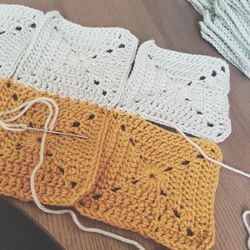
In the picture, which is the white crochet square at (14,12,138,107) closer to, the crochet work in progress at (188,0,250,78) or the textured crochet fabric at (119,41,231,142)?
the textured crochet fabric at (119,41,231,142)

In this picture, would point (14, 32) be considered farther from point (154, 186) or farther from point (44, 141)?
point (154, 186)

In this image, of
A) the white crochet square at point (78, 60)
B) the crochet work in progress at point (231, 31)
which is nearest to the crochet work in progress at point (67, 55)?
the white crochet square at point (78, 60)

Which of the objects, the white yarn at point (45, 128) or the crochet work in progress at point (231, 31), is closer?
the white yarn at point (45, 128)

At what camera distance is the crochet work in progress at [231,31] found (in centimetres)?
77

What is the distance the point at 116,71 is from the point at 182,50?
17 cm

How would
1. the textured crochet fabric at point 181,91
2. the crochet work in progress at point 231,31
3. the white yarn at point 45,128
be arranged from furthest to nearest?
the crochet work in progress at point 231,31
the textured crochet fabric at point 181,91
the white yarn at point 45,128

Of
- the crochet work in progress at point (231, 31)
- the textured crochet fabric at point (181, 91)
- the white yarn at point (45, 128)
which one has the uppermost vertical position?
the crochet work in progress at point (231, 31)

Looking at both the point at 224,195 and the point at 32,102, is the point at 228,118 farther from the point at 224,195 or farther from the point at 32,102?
the point at 32,102

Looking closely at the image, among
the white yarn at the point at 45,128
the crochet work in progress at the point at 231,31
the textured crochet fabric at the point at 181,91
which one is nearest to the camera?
the white yarn at the point at 45,128

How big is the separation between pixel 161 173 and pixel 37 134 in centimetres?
21

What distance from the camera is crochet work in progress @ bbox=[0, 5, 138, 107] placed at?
0.69 metres

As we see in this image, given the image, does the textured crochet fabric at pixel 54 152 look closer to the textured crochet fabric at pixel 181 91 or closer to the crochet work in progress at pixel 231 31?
the textured crochet fabric at pixel 181 91

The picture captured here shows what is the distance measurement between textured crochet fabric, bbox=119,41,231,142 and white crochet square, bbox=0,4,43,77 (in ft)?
0.72

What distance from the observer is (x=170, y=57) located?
76cm
